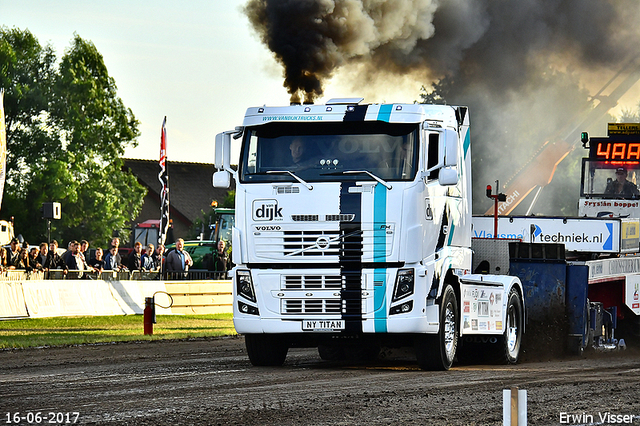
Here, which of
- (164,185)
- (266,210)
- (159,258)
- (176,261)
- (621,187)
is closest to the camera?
(266,210)

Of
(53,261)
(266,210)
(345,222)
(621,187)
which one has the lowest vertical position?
(53,261)

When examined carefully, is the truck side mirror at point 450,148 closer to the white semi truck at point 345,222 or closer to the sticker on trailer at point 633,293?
the white semi truck at point 345,222

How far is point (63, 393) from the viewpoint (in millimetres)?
10492

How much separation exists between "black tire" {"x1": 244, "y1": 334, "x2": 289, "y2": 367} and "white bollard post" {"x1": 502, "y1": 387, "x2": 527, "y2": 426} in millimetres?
8099

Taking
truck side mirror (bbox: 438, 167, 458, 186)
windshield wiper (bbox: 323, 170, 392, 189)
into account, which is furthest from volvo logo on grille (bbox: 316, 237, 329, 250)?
truck side mirror (bbox: 438, 167, 458, 186)

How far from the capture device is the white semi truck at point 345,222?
1271 centimetres

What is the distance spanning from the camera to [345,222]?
12773 mm

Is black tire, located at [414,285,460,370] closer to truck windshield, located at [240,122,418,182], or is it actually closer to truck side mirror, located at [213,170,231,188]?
truck windshield, located at [240,122,418,182]

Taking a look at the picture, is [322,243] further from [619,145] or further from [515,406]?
[619,145]

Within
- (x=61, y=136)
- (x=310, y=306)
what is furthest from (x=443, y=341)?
(x=61, y=136)

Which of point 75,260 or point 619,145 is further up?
point 619,145

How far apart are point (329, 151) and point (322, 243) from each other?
1.12m

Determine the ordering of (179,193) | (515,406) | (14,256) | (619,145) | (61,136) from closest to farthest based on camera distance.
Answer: (515,406), (619,145), (14,256), (61,136), (179,193)

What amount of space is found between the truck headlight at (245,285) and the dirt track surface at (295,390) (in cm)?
94
